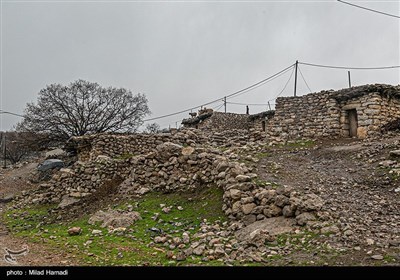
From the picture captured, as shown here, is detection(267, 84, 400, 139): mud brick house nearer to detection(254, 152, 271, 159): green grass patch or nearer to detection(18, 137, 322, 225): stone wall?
detection(254, 152, 271, 159): green grass patch

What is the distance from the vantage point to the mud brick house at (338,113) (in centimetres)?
1438

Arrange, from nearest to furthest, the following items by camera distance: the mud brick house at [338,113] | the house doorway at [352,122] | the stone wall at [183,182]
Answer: the stone wall at [183,182], the mud brick house at [338,113], the house doorway at [352,122]

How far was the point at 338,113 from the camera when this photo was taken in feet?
49.4

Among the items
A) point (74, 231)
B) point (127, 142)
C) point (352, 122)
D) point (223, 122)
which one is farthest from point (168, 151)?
point (223, 122)

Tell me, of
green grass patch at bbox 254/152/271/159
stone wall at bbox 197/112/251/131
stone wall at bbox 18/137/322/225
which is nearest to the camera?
stone wall at bbox 18/137/322/225

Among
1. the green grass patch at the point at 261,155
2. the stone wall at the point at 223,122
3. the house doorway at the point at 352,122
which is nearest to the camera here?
the green grass patch at the point at 261,155

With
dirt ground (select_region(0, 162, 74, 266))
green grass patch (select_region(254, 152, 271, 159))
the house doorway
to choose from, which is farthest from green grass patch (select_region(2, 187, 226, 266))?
the house doorway

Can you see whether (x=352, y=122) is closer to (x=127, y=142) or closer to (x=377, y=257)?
(x=127, y=142)

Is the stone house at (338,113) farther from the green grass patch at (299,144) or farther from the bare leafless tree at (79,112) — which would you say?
→ the bare leafless tree at (79,112)

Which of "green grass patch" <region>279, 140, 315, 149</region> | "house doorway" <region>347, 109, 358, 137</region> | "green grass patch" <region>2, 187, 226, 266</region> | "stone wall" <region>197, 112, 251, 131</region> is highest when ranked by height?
"stone wall" <region>197, 112, 251, 131</region>

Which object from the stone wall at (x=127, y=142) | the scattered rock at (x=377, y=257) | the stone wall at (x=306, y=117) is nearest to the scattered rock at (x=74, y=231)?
the stone wall at (x=127, y=142)

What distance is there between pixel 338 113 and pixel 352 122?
711mm

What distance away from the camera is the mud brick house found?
566 inches

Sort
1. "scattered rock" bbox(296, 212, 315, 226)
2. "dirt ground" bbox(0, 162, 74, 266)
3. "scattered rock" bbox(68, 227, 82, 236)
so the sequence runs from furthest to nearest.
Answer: "scattered rock" bbox(68, 227, 82, 236) < "scattered rock" bbox(296, 212, 315, 226) < "dirt ground" bbox(0, 162, 74, 266)
